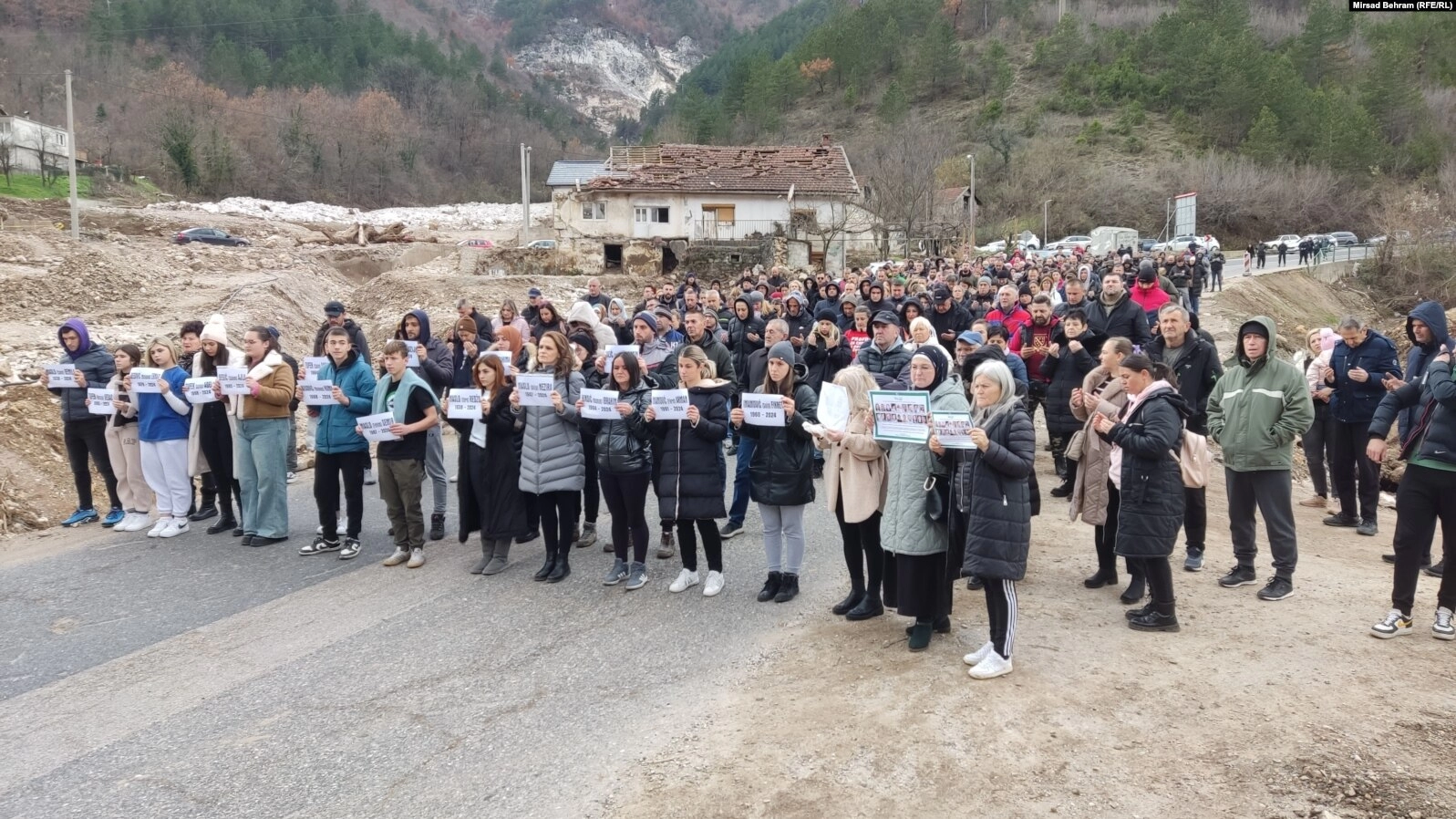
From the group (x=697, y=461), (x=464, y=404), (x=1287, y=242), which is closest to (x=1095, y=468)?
(x=697, y=461)

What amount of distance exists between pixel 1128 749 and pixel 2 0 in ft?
452

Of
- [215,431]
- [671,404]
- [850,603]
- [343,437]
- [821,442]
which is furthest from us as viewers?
[215,431]

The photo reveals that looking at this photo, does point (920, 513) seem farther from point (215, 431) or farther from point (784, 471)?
point (215, 431)

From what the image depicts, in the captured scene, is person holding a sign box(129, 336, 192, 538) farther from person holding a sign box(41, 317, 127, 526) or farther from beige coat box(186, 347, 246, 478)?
person holding a sign box(41, 317, 127, 526)

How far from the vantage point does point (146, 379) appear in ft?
28.5

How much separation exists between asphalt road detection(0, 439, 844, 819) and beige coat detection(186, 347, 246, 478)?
0.96 metres

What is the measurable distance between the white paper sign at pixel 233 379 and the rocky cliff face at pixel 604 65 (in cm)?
16380

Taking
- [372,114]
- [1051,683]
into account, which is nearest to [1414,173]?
[1051,683]

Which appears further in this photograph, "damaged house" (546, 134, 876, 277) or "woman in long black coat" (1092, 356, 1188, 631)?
"damaged house" (546, 134, 876, 277)

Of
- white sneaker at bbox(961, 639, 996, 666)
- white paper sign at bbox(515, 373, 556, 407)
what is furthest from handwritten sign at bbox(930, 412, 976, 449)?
white paper sign at bbox(515, 373, 556, 407)

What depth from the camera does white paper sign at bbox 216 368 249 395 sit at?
8.20 m

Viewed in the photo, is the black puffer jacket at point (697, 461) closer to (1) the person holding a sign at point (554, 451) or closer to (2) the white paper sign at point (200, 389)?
(1) the person holding a sign at point (554, 451)

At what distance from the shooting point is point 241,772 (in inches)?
175

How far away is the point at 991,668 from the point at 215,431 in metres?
7.71
